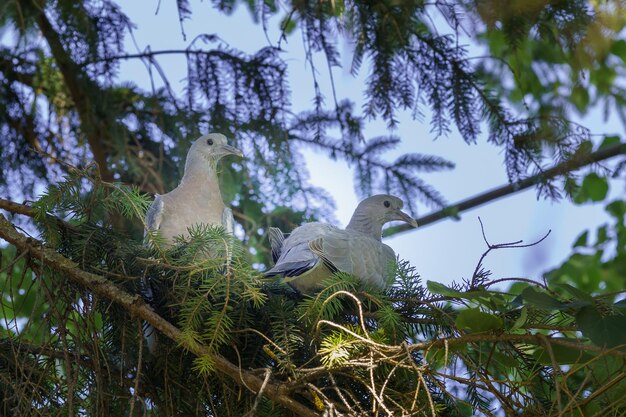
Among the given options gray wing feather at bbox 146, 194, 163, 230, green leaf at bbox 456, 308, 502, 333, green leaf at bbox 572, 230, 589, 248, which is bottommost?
green leaf at bbox 456, 308, 502, 333

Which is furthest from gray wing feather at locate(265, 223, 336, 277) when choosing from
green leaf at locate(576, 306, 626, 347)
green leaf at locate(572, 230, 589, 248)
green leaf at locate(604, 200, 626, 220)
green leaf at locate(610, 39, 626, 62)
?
green leaf at locate(572, 230, 589, 248)

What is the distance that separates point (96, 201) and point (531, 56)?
4361mm

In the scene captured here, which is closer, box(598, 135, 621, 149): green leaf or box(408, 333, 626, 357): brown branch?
box(408, 333, 626, 357): brown branch

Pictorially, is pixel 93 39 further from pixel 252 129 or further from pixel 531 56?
pixel 531 56

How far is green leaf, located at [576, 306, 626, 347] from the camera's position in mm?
2330

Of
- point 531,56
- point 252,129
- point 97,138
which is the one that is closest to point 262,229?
point 252,129

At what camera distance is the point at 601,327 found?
7.75 feet

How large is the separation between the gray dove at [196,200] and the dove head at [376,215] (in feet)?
1.76

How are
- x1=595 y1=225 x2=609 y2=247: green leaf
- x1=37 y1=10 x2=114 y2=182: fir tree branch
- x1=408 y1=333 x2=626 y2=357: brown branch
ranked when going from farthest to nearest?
x1=595 y1=225 x2=609 y2=247: green leaf
x1=37 y1=10 x2=114 y2=182: fir tree branch
x1=408 y1=333 x2=626 y2=357: brown branch

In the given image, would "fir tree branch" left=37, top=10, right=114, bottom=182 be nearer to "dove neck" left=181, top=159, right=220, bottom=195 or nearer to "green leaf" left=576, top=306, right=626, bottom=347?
"dove neck" left=181, top=159, right=220, bottom=195

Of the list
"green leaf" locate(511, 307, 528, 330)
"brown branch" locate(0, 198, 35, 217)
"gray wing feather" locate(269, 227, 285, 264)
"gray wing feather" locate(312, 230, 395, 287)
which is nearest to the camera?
"green leaf" locate(511, 307, 528, 330)

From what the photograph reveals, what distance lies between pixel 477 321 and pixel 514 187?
1860 mm

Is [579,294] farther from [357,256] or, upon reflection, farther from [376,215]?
[376,215]

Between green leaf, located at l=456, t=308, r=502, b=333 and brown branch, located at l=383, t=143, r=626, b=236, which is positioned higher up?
brown branch, located at l=383, t=143, r=626, b=236
